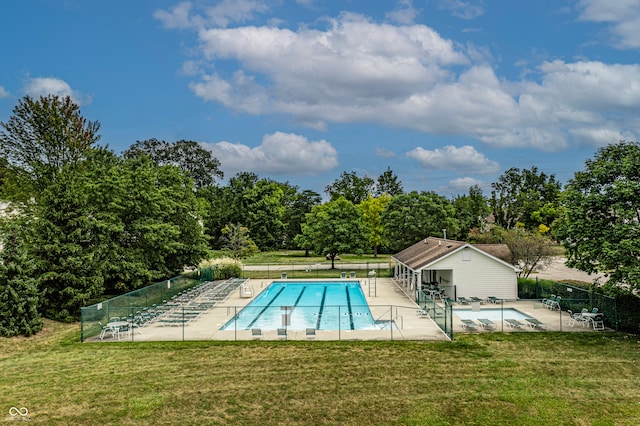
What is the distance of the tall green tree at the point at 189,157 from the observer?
85.8 meters

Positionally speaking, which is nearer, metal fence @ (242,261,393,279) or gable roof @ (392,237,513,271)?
gable roof @ (392,237,513,271)

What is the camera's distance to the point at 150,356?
16.5m

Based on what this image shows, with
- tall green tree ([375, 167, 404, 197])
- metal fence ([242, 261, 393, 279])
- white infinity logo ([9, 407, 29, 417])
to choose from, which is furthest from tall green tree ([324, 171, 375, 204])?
white infinity logo ([9, 407, 29, 417])

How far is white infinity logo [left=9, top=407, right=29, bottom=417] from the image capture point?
1134 cm

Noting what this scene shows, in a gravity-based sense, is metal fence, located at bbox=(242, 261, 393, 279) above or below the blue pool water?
above

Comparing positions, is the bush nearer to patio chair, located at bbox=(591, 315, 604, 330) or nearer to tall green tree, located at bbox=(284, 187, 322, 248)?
patio chair, located at bbox=(591, 315, 604, 330)

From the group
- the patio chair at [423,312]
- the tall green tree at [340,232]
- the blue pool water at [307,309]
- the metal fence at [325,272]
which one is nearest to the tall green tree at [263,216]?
the metal fence at [325,272]

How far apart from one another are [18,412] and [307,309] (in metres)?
15.8

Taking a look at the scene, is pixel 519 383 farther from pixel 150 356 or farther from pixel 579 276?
pixel 579 276

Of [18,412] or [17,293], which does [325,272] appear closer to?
[17,293]

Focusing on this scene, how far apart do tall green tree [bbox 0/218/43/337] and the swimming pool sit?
64.0ft

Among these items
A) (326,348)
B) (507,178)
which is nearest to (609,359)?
(326,348)

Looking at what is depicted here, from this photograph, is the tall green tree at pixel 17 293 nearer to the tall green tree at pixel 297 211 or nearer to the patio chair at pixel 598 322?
the patio chair at pixel 598 322

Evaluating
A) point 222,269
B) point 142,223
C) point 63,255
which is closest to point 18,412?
point 63,255
